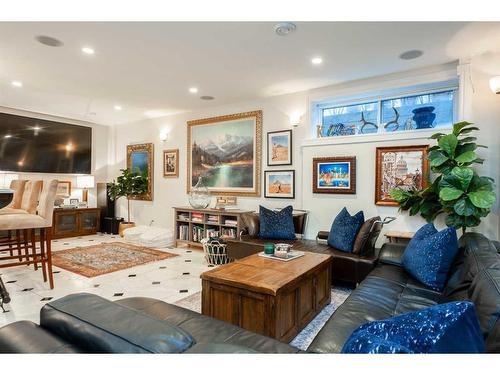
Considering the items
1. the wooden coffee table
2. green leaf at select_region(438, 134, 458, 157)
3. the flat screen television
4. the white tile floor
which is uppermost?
the flat screen television

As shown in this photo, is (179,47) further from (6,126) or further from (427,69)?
(6,126)

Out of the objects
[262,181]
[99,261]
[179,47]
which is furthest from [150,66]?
[99,261]

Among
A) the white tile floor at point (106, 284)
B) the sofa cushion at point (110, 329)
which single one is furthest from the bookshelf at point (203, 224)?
the sofa cushion at point (110, 329)

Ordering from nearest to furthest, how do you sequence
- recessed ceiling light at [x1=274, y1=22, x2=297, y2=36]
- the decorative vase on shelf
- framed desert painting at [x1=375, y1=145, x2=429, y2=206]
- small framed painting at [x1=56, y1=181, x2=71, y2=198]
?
1. recessed ceiling light at [x1=274, y1=22, x2=297, y2=36]
2. framed desert painting at [x1=375, y1=145, x2=429, y2=206]
3. the decorative vase on shelf
4. small framed painting at [x1=56, y1=181, x2=71, y2=198]

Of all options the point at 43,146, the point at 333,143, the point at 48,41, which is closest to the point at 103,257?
the point at 48,41

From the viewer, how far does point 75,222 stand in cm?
641

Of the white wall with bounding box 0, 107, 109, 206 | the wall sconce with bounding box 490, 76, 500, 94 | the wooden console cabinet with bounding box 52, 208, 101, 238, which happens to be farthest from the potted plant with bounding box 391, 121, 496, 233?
the white wall with bounding box 0, 107, 109, 206

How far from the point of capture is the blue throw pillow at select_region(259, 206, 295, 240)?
404 centimetres

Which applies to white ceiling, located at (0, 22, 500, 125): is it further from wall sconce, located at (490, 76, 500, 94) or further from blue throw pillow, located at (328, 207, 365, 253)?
blue throw pillow, located at (328, 207, 365, 253)

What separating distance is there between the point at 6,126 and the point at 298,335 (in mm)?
6621

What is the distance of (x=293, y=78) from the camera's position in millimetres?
4055

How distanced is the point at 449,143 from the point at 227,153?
347cm

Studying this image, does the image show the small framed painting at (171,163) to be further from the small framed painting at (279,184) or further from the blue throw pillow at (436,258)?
the blue throw pillow at (436,258)

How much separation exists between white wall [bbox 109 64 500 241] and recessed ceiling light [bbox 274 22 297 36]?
71.0 inches
